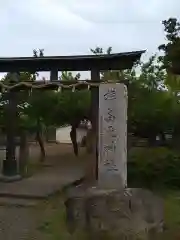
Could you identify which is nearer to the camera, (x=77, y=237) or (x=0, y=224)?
(x=77, y=237)

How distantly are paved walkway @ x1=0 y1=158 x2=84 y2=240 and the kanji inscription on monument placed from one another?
1.44 meters

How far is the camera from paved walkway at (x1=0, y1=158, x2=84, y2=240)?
19.9 feet

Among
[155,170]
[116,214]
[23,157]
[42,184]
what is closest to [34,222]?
[116,214]

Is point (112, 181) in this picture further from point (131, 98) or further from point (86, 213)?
point (131, 98)

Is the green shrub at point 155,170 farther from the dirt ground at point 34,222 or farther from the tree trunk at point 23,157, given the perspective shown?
the tree trunk at point 23,157

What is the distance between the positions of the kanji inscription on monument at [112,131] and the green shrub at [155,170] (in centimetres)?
267

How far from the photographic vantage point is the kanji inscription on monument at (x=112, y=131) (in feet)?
21.9

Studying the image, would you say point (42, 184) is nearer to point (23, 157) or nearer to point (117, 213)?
point (23, 157)

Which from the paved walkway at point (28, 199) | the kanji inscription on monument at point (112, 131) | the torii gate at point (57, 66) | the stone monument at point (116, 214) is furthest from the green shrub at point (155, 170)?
the stone monument at point (116, 214)

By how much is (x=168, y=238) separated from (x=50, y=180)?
20.2ft

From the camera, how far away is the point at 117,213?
493cm

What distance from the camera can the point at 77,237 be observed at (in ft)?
15.0

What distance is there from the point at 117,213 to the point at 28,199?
405 centimetres

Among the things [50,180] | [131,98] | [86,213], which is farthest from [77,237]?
[131,98]
